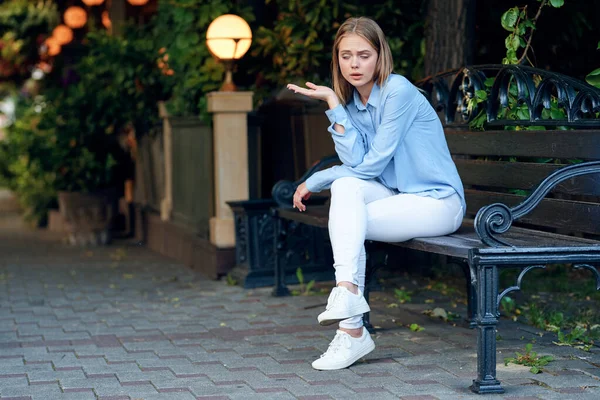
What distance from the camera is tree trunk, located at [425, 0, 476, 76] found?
6.55 meters

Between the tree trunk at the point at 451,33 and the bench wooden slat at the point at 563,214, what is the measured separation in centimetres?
187

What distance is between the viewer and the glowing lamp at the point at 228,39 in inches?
282

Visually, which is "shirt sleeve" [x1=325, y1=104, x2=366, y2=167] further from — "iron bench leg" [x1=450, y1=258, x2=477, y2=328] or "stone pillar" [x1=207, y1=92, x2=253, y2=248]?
"stone pillar" [x1=207, y1=92, x2=253, y2=248]

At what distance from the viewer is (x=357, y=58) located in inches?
172

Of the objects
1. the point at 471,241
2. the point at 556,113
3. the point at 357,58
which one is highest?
the point at 357,58

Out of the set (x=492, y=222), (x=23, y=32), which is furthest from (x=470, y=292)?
(x=23, y=32)

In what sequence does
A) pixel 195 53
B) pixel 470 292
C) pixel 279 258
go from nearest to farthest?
pixel 470 292 → pixel 279 258 → pixel 195 53

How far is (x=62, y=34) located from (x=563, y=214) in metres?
11.0

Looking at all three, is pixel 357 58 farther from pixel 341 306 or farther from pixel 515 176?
pixel 341 306

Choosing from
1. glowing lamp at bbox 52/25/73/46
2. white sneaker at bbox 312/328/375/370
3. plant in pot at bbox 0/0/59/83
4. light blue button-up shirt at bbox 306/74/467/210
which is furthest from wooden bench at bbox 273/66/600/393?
plant in pot at bbox 0/0/59/83

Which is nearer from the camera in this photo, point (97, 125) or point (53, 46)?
point (97, 125)

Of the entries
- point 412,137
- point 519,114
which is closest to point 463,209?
point 412,137

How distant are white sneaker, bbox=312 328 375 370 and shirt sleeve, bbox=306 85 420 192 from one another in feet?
2.35

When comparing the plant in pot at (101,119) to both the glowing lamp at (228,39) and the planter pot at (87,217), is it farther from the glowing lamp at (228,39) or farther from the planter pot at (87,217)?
the glowing lamp at (228,39)
